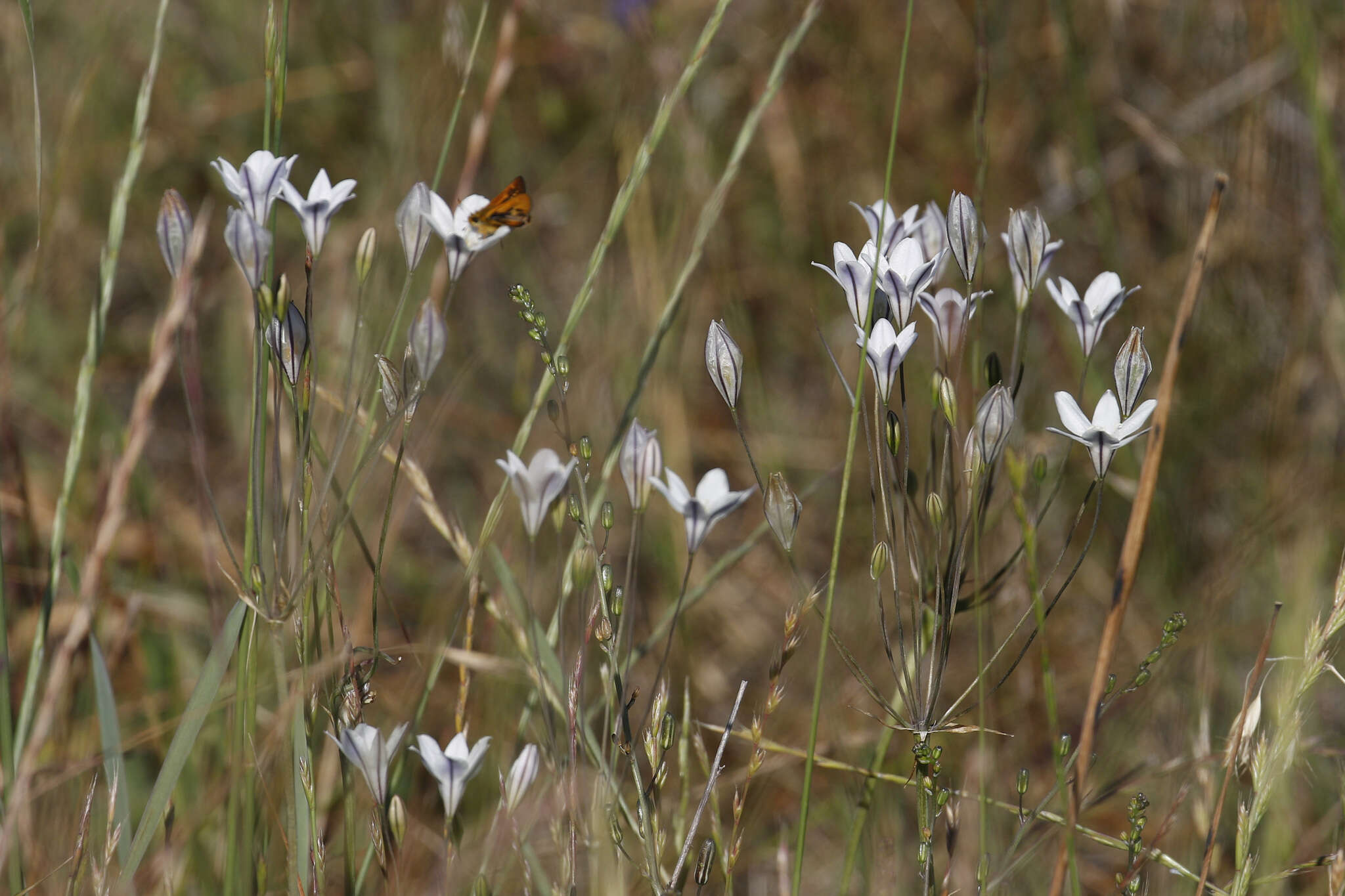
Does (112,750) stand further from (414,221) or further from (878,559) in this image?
(878,559)

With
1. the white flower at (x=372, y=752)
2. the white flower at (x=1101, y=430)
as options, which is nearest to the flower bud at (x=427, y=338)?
the white flower at (x=372, y=752)

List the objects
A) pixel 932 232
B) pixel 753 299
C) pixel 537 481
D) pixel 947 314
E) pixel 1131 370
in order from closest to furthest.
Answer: pixel 537 481, pixel 1131 370, pixel 947 314, pixel 932 232, pixel 753 299

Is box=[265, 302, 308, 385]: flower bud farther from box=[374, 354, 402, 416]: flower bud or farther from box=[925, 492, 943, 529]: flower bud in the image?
box=[925, 492, 943, 529]: flower bud

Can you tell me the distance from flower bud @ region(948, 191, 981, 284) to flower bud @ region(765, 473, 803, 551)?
10.1 inches

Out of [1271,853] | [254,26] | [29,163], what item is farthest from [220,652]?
[254,26]

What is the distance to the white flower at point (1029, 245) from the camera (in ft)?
3.29

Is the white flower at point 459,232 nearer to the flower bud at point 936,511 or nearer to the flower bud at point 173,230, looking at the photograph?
the flower bud at point 173,230

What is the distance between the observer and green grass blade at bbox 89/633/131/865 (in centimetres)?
99

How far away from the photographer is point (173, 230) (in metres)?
0.93

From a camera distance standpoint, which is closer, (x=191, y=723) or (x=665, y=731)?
(x=665, y=731)

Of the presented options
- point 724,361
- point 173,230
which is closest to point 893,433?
point 724,361

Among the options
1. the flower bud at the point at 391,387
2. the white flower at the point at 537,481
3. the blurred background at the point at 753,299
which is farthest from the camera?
the blurred background at the point at 753,299

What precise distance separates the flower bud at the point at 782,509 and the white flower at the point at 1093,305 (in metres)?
0.34

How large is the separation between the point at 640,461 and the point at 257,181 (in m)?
0.41
